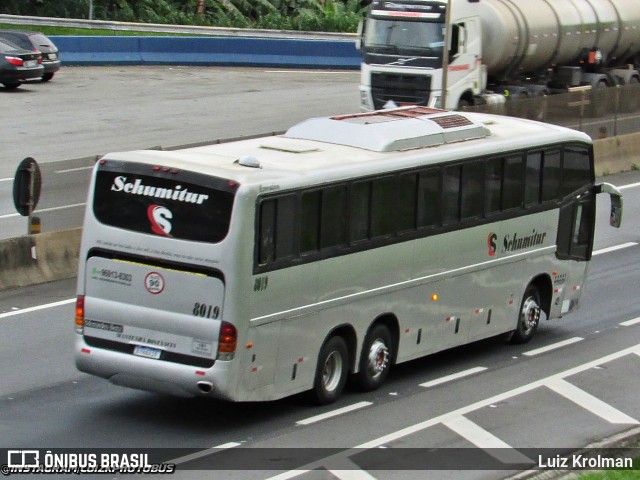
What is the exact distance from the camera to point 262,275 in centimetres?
1327

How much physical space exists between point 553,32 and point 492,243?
27.7 m

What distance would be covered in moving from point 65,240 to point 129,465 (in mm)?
9734

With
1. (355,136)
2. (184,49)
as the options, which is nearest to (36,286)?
(355,136)

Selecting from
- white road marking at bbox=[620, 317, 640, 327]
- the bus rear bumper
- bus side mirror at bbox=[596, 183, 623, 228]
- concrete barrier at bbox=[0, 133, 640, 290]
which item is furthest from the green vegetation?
the bus rear bumper

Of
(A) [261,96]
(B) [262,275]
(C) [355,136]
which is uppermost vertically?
(C) [355,136]

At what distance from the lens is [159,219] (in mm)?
13414

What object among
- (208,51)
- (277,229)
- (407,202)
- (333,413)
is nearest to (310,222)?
(277,229)

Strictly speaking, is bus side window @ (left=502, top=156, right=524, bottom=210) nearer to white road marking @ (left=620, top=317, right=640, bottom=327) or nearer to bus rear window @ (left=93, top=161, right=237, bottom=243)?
white road marking @ (left=620, top=317, right=640, bottom=327)

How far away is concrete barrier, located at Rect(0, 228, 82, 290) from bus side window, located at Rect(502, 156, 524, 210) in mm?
7607

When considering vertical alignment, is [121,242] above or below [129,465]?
above

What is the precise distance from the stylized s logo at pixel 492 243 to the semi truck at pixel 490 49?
52.7 feet

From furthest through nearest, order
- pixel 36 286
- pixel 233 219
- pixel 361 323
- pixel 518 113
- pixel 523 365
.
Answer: pixel 518 113, pixel 36 286, pixel 523 365, pixel 361 323, pixel 233 219

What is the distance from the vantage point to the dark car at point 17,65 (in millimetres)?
43844

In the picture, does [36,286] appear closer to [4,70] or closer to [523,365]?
[523,365]
